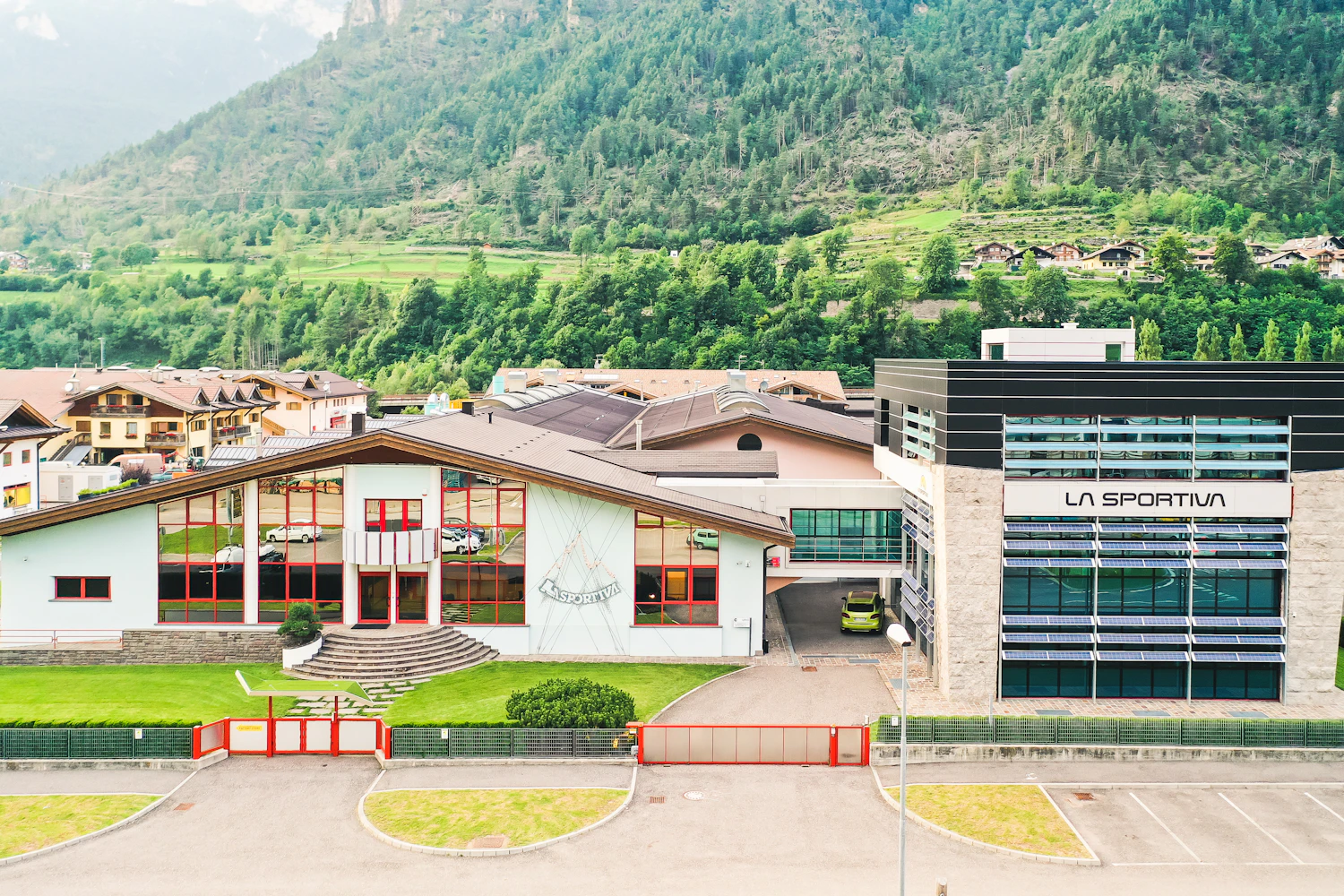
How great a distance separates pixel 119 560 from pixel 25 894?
52.0 feet

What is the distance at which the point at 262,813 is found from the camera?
21516mm

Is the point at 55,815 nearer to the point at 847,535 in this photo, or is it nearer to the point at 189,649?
the point at 189,649

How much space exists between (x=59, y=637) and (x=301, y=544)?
25.5 ft

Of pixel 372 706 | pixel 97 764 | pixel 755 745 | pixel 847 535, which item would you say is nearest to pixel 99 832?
pixel 97 764

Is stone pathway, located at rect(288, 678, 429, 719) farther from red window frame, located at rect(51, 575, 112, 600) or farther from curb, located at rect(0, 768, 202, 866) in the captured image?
red window frame, located at rect(51, 575, 112, 600)

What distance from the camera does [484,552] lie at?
32.8 m

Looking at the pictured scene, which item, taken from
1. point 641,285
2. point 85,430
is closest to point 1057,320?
point 641,285

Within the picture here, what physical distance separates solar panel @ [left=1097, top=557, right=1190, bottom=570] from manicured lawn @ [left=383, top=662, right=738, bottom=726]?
1105cm

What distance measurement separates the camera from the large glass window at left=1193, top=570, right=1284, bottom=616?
94.2 ft

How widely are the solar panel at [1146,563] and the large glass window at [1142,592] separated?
Answer: 0.14 m

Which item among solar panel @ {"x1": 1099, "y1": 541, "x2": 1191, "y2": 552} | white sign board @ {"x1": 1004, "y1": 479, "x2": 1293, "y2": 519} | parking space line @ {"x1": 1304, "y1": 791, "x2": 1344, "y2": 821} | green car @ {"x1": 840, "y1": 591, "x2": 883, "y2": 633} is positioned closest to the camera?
parking space line @ {"x1": 1304, "y1": 791, "x2": 1344, "y2": 821}

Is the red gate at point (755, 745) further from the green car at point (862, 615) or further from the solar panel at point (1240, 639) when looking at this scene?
the green car at point (862, 615)

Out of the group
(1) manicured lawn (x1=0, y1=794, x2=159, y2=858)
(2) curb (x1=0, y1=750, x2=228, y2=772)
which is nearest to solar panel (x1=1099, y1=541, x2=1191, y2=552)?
(2) curb (x1=0, y1=750, x2=228, y2=772)

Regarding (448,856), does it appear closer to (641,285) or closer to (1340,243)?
(641,285)
